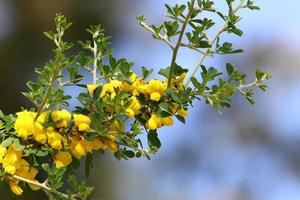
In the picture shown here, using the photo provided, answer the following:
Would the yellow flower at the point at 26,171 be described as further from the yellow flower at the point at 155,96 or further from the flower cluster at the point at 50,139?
the yellow flower at the point at 155,96

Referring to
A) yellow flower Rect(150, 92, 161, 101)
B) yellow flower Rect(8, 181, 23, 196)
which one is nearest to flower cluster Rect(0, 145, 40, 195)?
yellow flower Rect(8, 181, 23, 196)

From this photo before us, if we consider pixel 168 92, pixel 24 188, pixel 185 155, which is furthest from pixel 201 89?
pixel 185 155

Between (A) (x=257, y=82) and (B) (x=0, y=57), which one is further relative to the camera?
(B) (x=0, y=57)

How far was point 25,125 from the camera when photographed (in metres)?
0.44

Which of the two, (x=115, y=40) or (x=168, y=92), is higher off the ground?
(x=168, y=92)

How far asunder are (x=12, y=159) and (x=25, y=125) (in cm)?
3

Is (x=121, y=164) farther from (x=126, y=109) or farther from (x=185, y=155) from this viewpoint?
(x=126, y=109)

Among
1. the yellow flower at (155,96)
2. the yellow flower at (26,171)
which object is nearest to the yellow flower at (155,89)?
the yellow flower at (155,96)

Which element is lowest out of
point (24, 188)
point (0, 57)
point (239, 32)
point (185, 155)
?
point (185, 155)

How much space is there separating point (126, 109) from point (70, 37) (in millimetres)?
2330

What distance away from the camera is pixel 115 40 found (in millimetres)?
2893

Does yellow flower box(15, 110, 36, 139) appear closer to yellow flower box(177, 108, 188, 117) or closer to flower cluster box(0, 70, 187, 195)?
flower cluster box(0, 70, 187, 195)

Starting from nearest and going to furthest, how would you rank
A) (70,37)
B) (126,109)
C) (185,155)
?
(126,109) < (70,37) < (185,155)

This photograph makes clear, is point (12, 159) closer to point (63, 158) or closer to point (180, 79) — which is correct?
point (63, 158)
